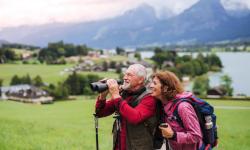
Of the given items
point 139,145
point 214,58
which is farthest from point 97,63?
point 139,145

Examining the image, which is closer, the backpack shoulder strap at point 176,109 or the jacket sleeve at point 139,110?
the backpack shoulder strap at point 176,109

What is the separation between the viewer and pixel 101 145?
8.69 m

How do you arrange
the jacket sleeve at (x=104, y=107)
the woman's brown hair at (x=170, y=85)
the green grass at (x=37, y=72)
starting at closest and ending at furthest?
the woman's brown hair at (x=170, y=85), the jacket sleeve at (x=104, y=107), the green grass at (x=37, y=72)

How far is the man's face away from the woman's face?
17cm

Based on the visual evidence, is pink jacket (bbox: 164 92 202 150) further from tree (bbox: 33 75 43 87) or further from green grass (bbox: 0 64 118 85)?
tree (bbox: 33 75 43 87)

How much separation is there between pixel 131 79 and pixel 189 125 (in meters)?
0.69

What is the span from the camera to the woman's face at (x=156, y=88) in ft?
11.9

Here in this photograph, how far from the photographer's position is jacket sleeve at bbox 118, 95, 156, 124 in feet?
12.0

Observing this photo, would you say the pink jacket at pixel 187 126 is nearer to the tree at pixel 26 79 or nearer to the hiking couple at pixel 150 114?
the hiking couple at pixel 150 114

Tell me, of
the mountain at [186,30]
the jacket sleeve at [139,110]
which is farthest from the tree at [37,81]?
the jacket sleeve at [139,110]

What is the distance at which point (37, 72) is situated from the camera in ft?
176

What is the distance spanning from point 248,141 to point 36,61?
53.0 m

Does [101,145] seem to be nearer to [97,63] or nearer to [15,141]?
[15,141]

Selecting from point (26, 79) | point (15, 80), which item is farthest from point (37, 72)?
point (15, 80)
